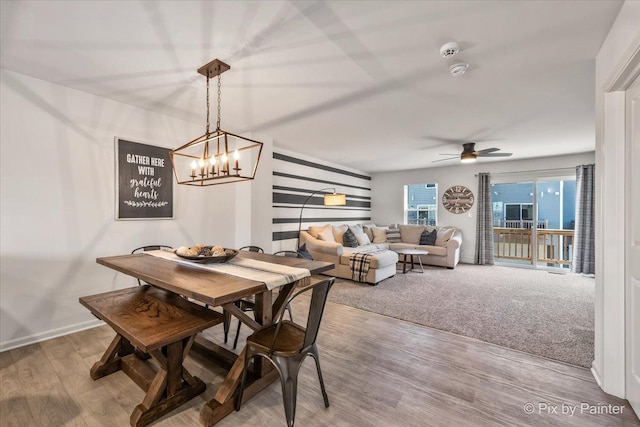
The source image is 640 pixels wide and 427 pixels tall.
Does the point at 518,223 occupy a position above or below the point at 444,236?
above

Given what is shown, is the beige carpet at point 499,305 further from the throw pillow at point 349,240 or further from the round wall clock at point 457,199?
the round wall clock at point 457,199

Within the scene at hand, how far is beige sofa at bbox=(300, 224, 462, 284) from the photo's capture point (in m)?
4.62

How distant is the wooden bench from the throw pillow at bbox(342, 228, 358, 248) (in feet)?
13.2

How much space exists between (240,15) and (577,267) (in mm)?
7054

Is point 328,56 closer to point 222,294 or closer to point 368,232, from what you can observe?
point 222,294

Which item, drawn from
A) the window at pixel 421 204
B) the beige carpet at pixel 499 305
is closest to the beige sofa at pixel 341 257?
the beige carpet at pixel 499 305

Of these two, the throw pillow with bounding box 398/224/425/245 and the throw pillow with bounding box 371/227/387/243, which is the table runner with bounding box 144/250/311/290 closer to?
the throw pillow with bounding box 371/227/387/243

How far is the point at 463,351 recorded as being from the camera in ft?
7.87

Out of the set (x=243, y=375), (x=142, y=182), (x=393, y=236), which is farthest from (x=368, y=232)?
(x=243, y=375)

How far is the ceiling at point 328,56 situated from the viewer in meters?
1.65

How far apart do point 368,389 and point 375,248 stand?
13.5ft

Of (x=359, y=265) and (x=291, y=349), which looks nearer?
(x=291, y=349)

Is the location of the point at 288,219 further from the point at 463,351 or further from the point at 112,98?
the point at 463,351

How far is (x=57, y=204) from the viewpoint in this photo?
8.51ft
